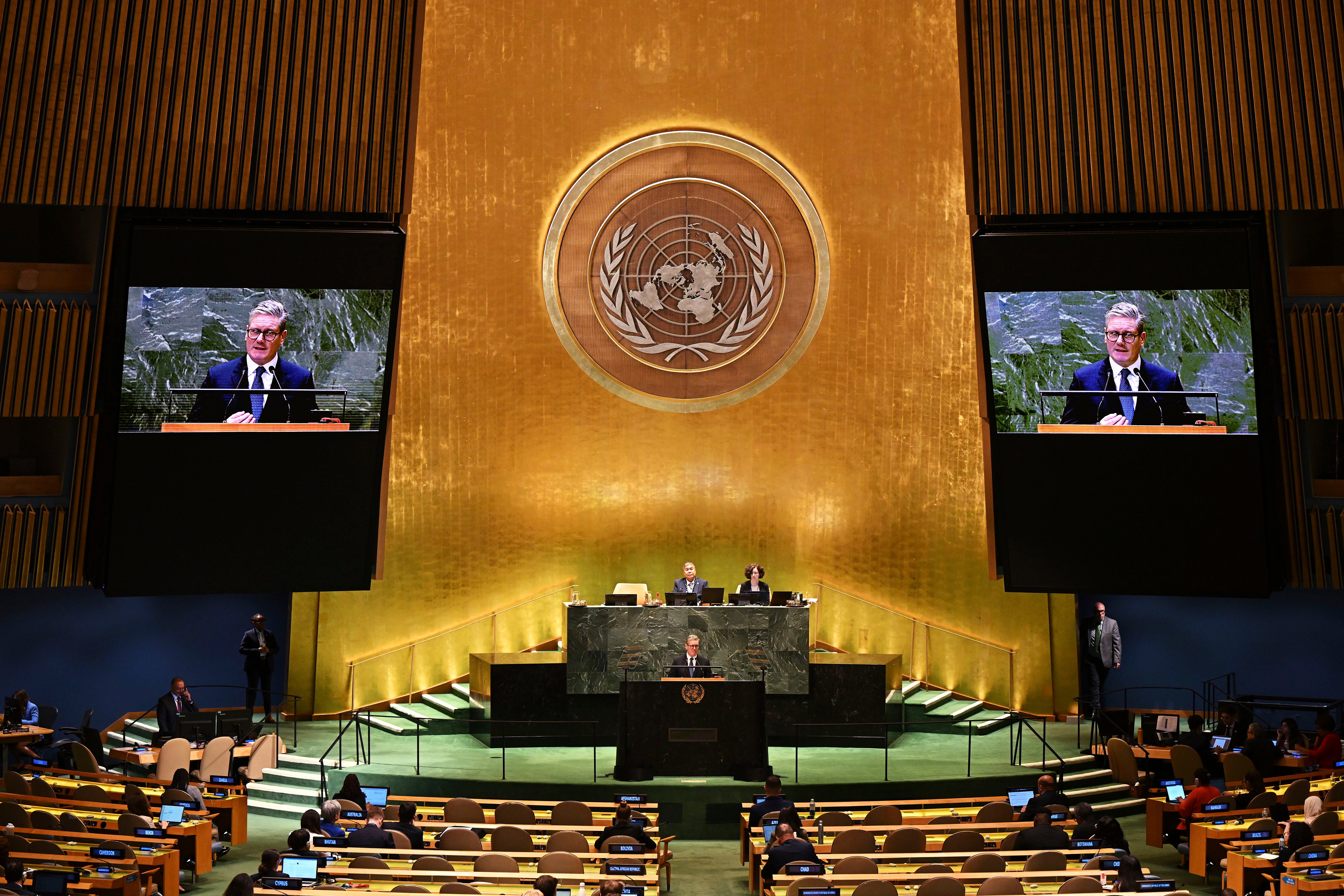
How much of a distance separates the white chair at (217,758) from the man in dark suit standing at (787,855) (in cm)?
581

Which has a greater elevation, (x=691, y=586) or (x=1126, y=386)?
(x=1126, y=386)

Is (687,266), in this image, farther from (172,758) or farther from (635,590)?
(172,758)

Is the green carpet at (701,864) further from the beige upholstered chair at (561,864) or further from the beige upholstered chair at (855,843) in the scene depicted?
the beige upholstered chair at (561,864)

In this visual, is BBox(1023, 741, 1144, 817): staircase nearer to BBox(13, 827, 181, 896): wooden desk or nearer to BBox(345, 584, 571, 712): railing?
BBox(345, 584, 571, 712): railing

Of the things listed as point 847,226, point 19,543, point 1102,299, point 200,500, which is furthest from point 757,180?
point 19,543

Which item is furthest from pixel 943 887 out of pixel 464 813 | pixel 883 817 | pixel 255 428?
pixel 255 428

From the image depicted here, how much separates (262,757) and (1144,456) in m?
8.94

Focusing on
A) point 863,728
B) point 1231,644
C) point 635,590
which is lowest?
point 863,728

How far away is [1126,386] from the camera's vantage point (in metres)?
13.1

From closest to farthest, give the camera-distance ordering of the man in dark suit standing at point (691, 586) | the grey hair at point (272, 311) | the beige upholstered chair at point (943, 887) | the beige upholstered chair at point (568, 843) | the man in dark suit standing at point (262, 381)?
the beige upholstered chair at point (943, 887)
the beige upholstered chair at point (568, 843)
the man in dark suit standing at point (262, 381)
the grey hair at point (272, 311)
the man in dark suit standing at point (691, 586)

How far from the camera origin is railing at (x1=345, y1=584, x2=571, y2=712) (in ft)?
52.2

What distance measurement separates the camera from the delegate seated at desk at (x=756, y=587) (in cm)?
1480

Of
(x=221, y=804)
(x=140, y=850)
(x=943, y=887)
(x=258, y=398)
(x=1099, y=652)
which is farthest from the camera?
(x=1099, y=652)

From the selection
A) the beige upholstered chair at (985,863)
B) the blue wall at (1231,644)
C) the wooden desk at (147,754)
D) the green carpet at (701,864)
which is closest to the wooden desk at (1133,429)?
the blue wall at (1231,644)
